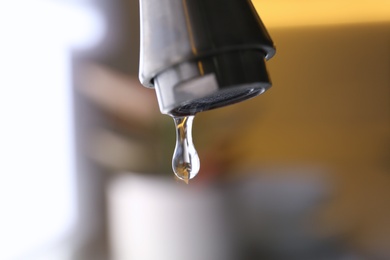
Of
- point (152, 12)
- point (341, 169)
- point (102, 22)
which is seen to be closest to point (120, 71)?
point (102, 22)

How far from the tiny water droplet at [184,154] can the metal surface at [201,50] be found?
6 centimetres

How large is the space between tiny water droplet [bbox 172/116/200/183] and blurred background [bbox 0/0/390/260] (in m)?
0.46

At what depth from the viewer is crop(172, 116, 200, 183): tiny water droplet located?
0.34m

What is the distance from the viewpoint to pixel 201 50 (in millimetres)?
264

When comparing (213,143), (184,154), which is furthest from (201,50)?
(213,143)

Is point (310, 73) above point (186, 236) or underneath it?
above

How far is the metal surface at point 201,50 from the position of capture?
0.27 metres

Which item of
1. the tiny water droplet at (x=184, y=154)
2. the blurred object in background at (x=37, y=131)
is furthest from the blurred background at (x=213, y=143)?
the tiny water droplet at (x=184, y=154)

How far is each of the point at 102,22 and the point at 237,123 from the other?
308mm

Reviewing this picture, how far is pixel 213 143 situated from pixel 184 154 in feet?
1.55

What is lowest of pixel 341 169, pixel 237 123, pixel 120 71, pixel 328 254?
pixel 328 254

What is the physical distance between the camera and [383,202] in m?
0.81

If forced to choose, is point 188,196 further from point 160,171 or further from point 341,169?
point 341,169

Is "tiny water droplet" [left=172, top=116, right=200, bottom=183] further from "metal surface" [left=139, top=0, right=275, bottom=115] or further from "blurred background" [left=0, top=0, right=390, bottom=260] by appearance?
"blurred background" [left=0, top=0, right=390, bottom=260]
